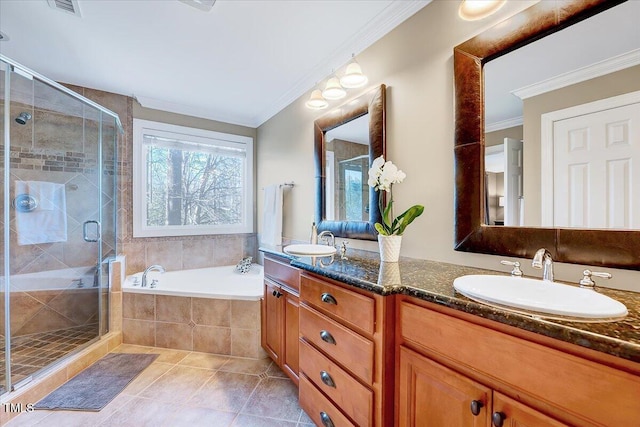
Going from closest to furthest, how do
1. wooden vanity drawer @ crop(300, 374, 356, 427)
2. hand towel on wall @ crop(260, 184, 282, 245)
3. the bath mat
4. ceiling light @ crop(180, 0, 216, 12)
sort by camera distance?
wooden vanity drawer @ crop(300, 374, 356, 427), ceiling light @ crop(180, 0, 216, 12), the bath mat, hand towel on wall @ crop(260, 184, 282, 245)

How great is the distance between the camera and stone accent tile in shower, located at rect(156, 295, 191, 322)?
2342mm

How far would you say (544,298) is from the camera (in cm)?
89

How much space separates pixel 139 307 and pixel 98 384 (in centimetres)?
64

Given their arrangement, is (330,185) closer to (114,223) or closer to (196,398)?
(196,398)

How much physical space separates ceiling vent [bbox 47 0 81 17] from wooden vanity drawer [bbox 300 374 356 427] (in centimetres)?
249

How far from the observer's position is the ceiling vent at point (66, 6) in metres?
1.57

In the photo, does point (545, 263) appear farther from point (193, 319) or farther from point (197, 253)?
point (197, 253)

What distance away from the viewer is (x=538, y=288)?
931 millimetres

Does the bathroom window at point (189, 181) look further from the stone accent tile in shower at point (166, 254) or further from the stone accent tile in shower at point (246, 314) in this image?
the stone accent tile in shower at point (246, 314)

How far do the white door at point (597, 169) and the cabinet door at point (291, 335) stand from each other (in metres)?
1.39

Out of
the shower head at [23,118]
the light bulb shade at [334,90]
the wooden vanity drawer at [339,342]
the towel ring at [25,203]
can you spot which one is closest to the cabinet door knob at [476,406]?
the wooden vanity drawer at [339,342]

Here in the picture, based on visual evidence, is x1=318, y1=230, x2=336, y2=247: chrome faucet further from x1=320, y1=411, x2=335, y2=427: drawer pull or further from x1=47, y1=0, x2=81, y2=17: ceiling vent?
x1=47, y1=0, x2=81, y2=17: ceiling vent

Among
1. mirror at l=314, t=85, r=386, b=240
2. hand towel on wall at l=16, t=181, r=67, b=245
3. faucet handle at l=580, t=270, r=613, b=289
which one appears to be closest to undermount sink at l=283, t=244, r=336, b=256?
mirror at l=314, t=85, r=386, b=240

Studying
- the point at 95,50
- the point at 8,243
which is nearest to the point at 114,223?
the point at 8,243
